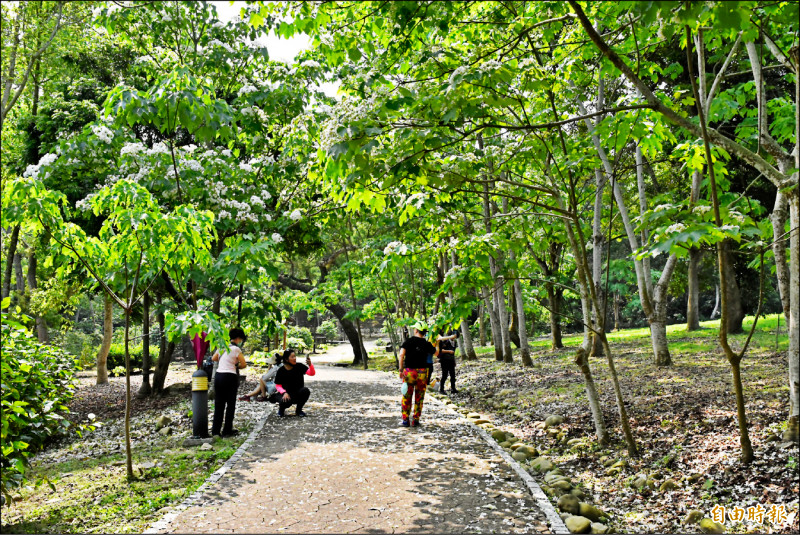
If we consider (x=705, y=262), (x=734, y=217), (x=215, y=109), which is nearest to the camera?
(x=734, y=217)

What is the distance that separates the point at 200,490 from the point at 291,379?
5.01m

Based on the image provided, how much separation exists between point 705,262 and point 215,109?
2049 cm

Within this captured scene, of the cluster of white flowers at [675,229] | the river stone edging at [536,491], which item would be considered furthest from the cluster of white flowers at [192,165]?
the cluster of white flowers at [675,229]

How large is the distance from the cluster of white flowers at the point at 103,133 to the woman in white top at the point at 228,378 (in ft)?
11.1

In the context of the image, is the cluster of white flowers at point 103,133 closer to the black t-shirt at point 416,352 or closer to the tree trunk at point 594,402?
the black t-shirt at point 416,352

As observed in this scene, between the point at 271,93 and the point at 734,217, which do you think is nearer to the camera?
the point at 734,217

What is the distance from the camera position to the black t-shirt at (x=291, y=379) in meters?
10.6

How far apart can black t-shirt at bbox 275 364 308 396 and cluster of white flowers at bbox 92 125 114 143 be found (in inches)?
200

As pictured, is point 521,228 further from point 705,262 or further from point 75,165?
point 705,262

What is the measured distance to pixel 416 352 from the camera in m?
9.09

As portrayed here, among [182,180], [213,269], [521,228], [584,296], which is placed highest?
[182,180]

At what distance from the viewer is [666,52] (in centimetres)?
1309


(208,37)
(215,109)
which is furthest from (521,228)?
(208,37)

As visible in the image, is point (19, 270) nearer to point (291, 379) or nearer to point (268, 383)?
point (268, 383)
